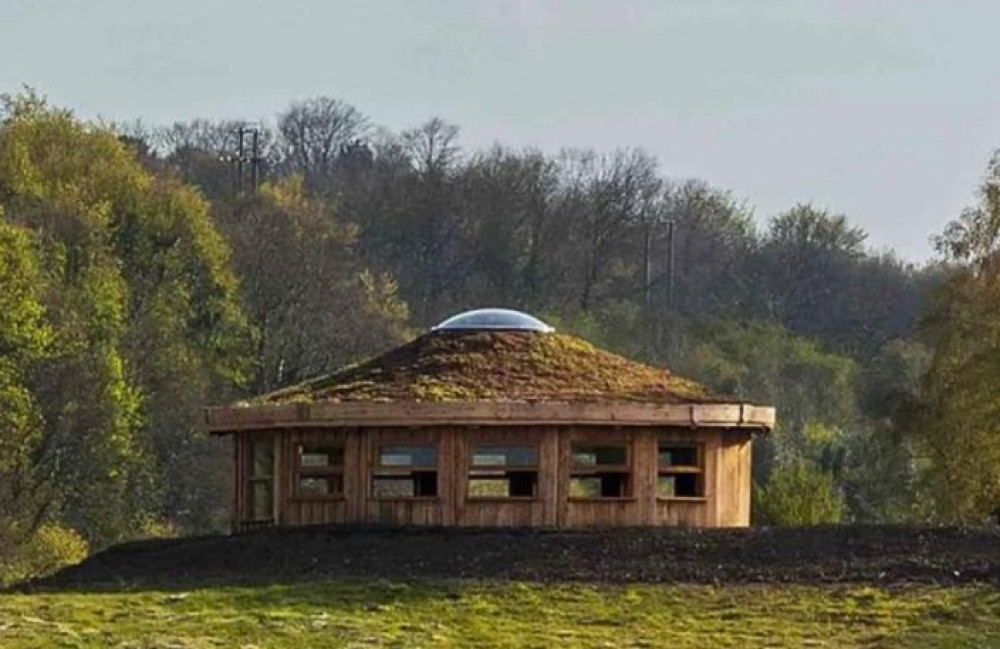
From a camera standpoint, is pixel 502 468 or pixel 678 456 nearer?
pixel 502 468

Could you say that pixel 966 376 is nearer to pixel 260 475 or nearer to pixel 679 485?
pixel 679 485

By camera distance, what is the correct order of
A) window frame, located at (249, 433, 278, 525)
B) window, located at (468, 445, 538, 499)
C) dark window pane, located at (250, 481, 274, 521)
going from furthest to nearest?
dark window pane, located at (250, 481, 274, 521)
window frame, located at (249, 433, 278, 525)
window, located at (468, 445, 538, 499)

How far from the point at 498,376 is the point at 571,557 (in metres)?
4.51

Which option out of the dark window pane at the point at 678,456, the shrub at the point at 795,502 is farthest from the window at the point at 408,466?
the shrub at the point at 795,502

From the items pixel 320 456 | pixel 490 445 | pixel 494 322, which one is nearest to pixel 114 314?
pixel 494 322

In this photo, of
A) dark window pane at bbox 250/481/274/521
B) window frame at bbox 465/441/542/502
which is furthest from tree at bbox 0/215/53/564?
window frame at bbox 465/441/542/502

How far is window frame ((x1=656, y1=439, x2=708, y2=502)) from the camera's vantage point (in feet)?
84.1

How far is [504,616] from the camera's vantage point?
1967 centimetres

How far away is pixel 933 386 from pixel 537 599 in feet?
63.4

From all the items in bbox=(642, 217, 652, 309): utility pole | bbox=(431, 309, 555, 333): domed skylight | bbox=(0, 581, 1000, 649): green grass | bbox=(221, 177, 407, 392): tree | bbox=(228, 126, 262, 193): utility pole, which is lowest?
bbox=(0, 581, 1000, 649): green grass

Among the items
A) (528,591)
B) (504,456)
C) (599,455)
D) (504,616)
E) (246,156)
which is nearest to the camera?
(504,616)

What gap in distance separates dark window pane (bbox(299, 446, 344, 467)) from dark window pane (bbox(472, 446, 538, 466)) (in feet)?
5.48

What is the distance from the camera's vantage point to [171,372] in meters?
46.1

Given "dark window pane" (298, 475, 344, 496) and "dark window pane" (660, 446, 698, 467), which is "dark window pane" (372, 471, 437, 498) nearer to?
"dark window pane" (298, 475, 344, 496)
